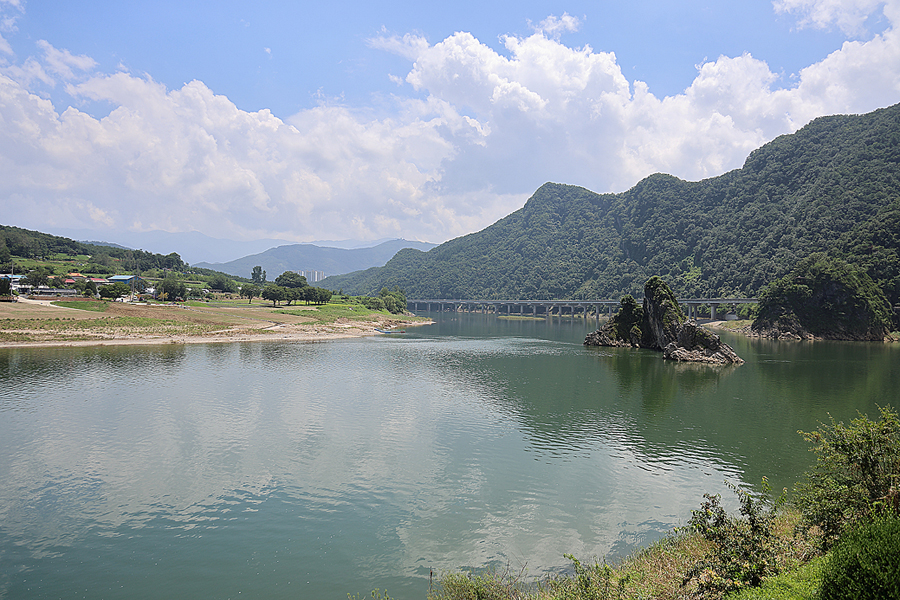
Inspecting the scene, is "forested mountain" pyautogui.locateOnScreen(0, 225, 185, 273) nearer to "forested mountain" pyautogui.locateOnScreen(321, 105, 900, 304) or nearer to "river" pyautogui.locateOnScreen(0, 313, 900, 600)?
"river" pyautogui.locateOnScreen(0, 313, 900, 600)

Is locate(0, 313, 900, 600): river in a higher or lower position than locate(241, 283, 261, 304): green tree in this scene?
lower

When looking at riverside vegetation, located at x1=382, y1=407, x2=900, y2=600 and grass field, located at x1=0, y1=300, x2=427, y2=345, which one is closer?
riverside vegetation, located at x1=382, y1=407, x2=900, y2=600

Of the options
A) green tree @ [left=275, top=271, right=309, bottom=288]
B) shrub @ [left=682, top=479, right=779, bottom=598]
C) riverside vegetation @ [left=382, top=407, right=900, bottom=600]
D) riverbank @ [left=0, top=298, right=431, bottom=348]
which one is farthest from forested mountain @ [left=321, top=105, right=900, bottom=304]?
green tree @ [left=275, top=271, right=309, bottom=288]

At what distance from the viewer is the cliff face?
88.4 meters

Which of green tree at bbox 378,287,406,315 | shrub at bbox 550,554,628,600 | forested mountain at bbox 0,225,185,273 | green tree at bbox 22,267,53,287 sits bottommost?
shrub at bbox 550,554,628,600

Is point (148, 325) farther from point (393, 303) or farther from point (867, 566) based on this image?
point (393, 303)

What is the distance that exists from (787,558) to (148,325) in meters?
88.1

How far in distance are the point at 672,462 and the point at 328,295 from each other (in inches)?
5254

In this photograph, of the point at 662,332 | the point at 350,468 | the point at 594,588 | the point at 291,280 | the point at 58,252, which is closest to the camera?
the point at 594,588

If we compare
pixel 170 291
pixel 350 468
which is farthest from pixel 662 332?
pixel 170 291

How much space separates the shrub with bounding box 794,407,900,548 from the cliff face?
97.1 m

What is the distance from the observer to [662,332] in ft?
232

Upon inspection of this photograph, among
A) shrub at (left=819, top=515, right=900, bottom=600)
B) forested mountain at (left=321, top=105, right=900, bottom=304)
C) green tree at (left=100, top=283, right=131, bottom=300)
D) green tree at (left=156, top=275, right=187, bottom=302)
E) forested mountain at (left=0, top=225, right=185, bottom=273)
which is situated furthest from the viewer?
forested mountain at (left=0, top=225, right=185, bottom=273)

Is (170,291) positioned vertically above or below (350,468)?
above
